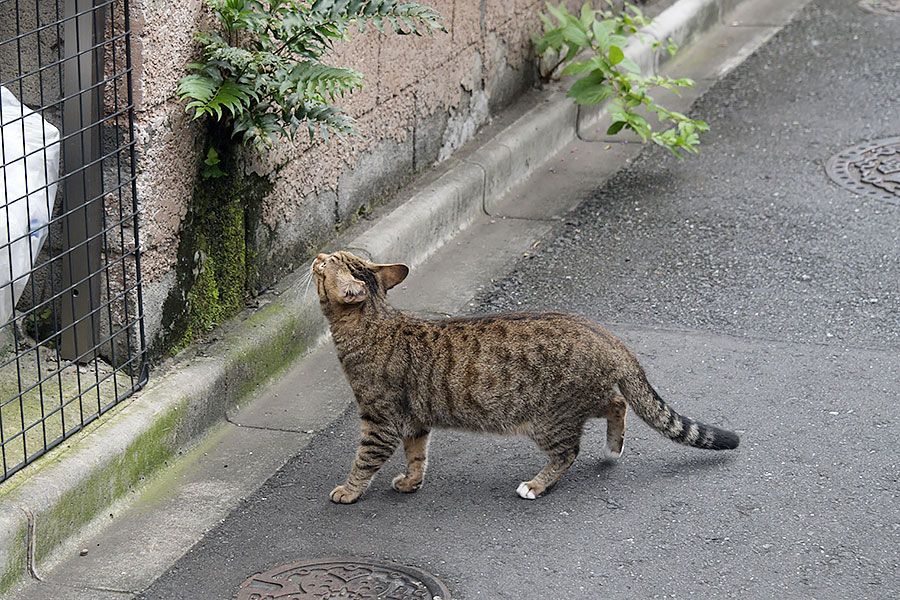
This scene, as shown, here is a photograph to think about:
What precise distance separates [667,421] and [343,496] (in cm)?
120

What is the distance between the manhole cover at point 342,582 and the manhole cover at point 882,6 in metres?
9.40

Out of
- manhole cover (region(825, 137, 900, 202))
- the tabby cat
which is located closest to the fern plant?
the tabby cat

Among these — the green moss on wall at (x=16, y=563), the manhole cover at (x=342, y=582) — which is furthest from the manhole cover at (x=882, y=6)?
the green moss on wall at (x=16, y=563)

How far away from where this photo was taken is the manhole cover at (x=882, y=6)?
11070 millimetres

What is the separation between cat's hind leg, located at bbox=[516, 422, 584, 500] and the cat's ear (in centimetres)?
78

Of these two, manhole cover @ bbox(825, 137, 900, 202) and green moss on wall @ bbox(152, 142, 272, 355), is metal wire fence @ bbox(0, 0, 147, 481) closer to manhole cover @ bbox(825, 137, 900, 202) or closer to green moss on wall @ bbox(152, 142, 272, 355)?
green moss on wall @ bbox(152, 142, 272, 355)

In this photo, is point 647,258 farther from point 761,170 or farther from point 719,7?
point 719,7

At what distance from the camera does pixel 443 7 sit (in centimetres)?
641

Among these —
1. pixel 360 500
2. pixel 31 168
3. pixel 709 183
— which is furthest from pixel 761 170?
pixel 31 168

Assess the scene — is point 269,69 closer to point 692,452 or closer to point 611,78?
point 692,452

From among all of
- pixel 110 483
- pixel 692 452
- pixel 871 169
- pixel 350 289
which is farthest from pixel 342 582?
pixel 871 169

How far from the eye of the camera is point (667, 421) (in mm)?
4102

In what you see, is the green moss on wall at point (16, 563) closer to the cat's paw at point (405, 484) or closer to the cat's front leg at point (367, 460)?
the cat's front leg at point (367, 460)

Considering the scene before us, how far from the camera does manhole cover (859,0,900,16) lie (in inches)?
436
